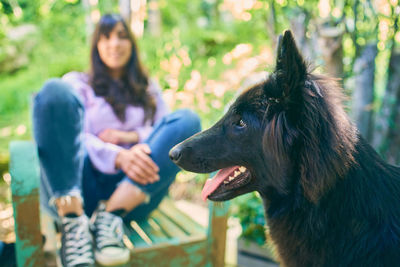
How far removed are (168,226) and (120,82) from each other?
968 millimetres

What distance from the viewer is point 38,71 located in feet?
14.1

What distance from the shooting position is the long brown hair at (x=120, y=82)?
2.09 meters

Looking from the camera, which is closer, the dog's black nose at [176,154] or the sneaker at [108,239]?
the dog's black nose at [176,154]

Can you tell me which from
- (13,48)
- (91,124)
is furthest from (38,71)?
(91,124)

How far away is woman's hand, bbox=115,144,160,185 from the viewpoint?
165cm

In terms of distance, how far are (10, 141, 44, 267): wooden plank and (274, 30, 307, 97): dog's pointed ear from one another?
108 cm

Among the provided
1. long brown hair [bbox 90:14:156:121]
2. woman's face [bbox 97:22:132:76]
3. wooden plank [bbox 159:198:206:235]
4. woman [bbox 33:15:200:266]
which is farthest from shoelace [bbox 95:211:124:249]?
woman's face [bbox 97:22:132:76]

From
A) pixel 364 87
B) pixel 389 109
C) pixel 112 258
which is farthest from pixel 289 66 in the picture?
pixel 389 109

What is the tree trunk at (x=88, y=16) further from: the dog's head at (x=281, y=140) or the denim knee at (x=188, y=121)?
the dog's head at (x=281, y=140)

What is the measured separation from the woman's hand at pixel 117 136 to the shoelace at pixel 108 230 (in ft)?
1.54

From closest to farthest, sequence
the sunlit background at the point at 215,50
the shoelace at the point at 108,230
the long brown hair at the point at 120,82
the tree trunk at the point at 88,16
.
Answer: the shoelace at the point at 108,230, the long brown hair at the point at 120,82, the sunlit background at the point at 215,50, the tree trunk at the point at 88,16

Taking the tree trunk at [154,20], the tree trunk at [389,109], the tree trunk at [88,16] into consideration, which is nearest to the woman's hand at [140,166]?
the tree trunk at [389,109]

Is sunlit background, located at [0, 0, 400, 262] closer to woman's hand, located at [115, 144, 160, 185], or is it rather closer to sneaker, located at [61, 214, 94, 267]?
woman's hand, located at [115, 144, 160, 185]

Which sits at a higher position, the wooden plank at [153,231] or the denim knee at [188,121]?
the denim knee at [188,121]
